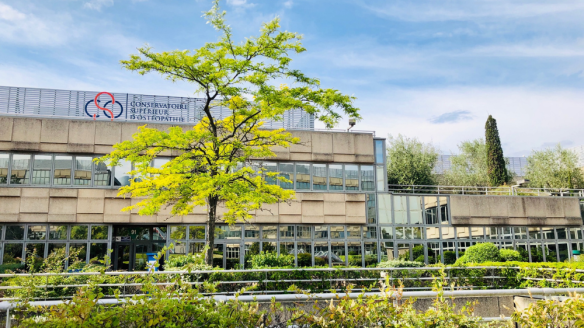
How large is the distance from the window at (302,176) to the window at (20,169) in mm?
12648

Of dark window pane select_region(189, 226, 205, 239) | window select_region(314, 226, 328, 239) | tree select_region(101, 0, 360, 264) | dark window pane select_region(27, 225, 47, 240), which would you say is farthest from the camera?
window select_region(314, 226, 328, 239)

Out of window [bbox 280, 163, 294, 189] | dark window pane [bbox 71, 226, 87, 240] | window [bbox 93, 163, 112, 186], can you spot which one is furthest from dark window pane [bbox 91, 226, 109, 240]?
window [bbox 280, 163, 294, 189]

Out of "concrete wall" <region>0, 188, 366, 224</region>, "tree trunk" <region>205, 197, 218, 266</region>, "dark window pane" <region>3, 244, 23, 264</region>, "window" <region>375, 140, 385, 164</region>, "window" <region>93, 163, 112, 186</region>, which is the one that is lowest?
"dark window pane" <region>3, 244, 23, 264</region>

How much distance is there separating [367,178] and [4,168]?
1747cm

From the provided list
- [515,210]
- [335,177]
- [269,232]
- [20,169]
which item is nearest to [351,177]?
[335,177]

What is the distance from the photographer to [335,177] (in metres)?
24.4

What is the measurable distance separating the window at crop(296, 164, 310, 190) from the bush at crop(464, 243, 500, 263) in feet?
27.3

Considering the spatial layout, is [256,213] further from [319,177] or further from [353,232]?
[353,232]

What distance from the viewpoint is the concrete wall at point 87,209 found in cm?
2114

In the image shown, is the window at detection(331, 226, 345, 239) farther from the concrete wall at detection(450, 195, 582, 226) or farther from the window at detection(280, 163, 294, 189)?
the concrete wall at detection(450, 195, 582, 226)

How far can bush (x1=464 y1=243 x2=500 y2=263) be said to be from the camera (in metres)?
21.2

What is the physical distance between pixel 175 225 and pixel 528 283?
15.4 metres

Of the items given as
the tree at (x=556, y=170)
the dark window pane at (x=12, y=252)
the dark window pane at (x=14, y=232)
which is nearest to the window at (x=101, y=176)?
the dark window pane at (x=14, y=232)

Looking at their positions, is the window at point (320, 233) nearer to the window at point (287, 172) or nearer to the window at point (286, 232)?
the window at point (286, 232)
